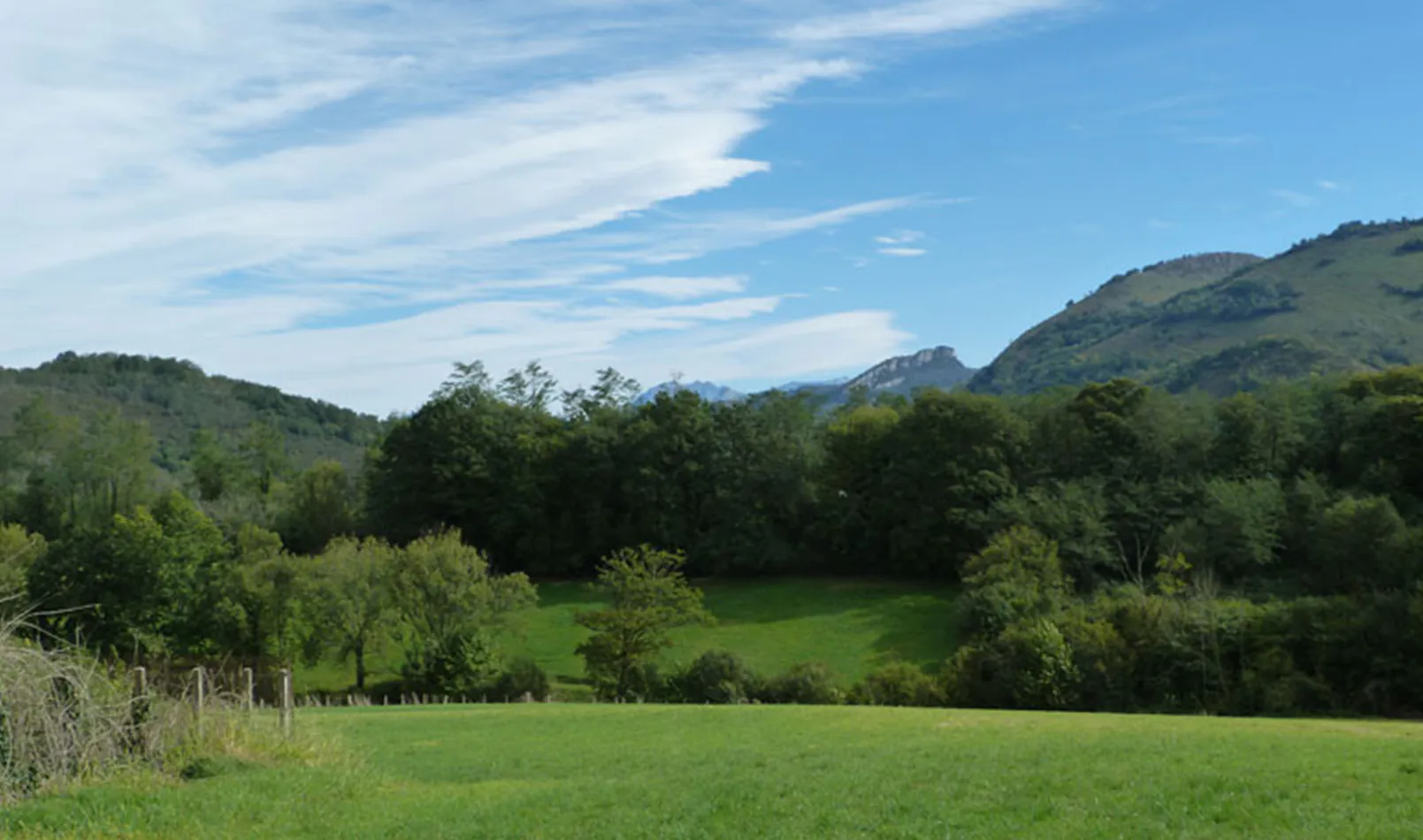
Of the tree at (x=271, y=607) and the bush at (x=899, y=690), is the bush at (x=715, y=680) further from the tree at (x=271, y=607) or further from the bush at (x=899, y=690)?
the tree at (x=271, y=607)

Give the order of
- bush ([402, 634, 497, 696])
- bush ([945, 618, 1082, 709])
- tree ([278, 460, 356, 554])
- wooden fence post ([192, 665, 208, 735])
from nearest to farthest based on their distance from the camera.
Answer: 1. wooden fence post ([192, 665, 208, 735])
2. bush ([945, 618, 1082, 709])
3. bush ([402, 634, 497, 696])
4. tree ([278, 460, 356, 554])

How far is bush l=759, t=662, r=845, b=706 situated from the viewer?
52594mm

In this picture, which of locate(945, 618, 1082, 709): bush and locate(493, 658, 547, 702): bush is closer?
locate(945, 618, 1082, 709): bush

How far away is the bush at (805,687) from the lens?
52.6 m

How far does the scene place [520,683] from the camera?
56.7 metres

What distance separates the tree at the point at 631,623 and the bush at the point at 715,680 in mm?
2562

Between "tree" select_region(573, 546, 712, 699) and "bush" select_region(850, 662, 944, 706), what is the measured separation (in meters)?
10.7

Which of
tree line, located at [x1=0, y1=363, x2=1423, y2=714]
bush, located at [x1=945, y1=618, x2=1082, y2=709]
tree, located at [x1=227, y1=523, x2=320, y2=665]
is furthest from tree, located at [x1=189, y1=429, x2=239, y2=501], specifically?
bush, located at [x1=945, y1=618, x2=1082, y2=709]

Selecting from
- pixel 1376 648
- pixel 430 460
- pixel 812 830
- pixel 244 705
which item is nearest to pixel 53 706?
pixel 244 705

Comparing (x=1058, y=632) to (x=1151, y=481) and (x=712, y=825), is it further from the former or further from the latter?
(x=712, y=825)

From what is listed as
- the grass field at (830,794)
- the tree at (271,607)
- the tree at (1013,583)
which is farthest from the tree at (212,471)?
the grass field at (830,794)

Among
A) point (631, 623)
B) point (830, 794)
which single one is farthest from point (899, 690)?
point (830, 794)

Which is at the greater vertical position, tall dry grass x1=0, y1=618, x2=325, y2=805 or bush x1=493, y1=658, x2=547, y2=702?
tall dry grass x1=0, y1=618, x2=325, y2=805

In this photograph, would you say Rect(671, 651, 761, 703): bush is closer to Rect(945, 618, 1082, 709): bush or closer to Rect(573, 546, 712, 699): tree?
Rect(573, 546, 712, 699): tree
